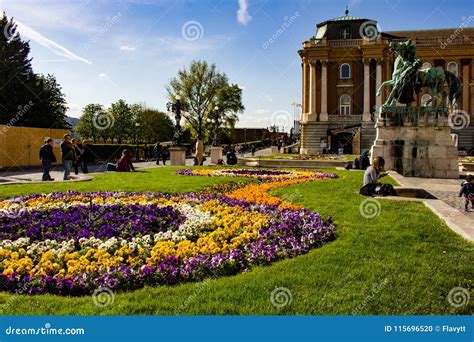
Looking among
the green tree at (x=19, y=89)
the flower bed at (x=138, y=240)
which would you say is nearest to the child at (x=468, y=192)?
the flower bed at (x=138, y=240)

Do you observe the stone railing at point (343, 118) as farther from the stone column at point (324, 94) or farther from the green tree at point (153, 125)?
the green tree at point (153, 125)

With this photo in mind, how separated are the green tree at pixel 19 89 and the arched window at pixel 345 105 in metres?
35.2

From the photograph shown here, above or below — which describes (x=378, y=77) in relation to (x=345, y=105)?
above

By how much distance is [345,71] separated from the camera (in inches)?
2221

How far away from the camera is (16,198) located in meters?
10.3

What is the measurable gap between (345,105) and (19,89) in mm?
38892

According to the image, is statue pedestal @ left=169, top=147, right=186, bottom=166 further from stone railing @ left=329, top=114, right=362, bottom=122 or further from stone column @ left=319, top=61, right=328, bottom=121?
stone railing @ left=329, top=114, right=362, bottom=122

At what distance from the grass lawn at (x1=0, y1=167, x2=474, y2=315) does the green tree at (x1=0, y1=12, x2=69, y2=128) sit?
36.2 m

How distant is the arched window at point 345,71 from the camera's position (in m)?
56.1

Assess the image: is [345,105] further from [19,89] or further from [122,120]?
[19,89]

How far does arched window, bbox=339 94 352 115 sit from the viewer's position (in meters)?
56.5

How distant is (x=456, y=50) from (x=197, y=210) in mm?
58687

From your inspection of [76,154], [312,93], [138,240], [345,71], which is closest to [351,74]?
[345,71]

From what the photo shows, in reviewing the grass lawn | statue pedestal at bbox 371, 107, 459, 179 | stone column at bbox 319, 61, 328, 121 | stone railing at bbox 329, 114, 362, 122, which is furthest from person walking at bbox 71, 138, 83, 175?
stone railing at bbox 329, 114, 362, 122
